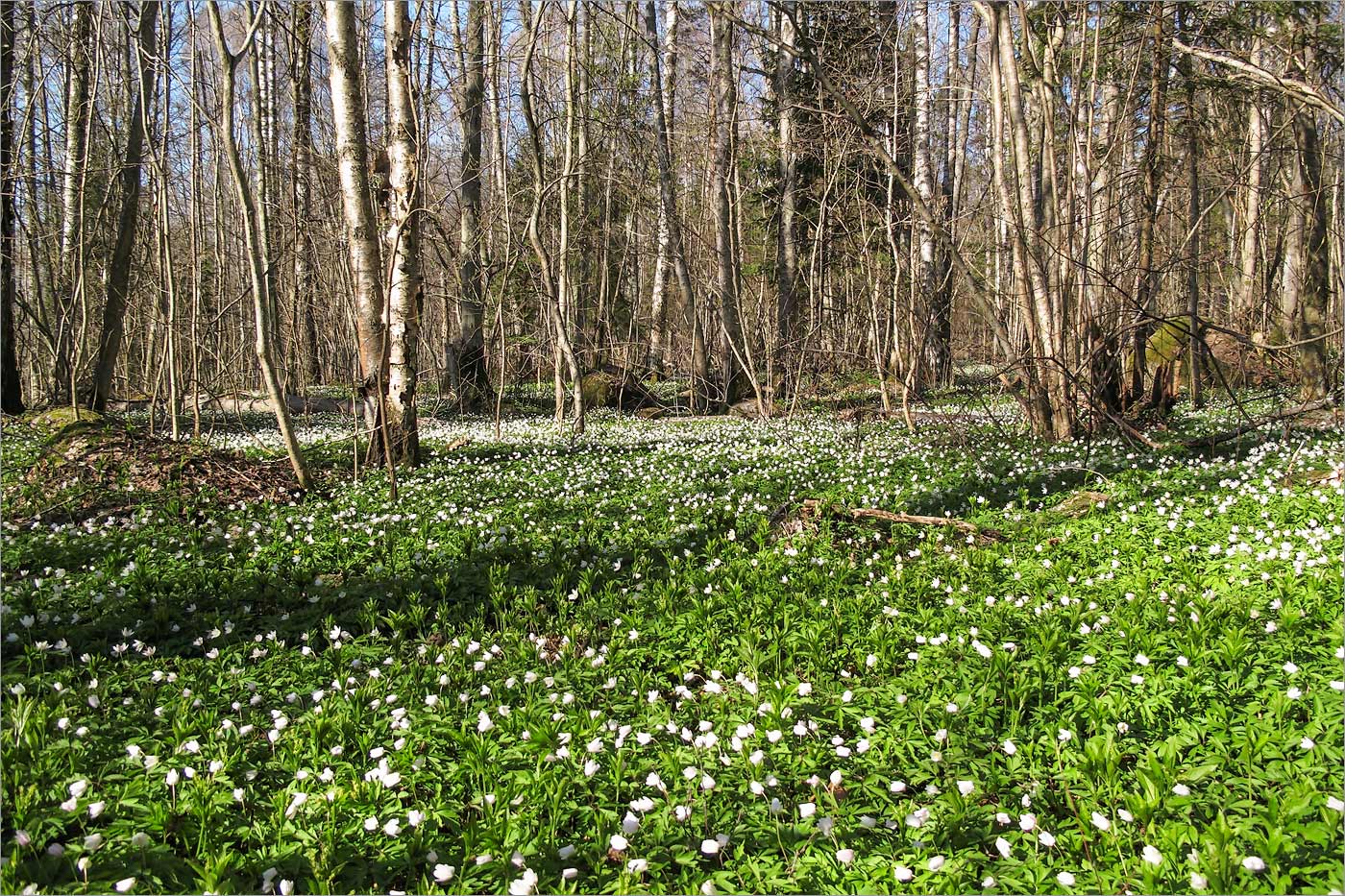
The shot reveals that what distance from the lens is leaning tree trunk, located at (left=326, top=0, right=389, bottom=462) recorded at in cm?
759

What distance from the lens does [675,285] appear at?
24.0 m

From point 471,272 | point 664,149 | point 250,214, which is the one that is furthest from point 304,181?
A: point 250,214

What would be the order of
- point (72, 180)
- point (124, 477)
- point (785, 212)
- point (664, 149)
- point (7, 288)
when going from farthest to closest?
point (785, 212), point (664, 149), point (72, 180), point (7, 288), point (124, 477)

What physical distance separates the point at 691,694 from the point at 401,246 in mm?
6449

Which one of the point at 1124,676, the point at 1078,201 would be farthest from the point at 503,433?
the point at 1124,676

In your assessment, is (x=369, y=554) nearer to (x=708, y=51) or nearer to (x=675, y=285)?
(x=708, y=51)

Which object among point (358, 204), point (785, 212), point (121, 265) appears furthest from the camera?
point (785, 212)

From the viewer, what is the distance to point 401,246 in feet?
26.3

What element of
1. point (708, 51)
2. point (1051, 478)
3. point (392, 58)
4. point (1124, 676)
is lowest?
point (1124, 676)

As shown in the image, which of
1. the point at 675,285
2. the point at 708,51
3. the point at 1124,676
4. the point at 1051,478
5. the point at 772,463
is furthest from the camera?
the point at 675,285

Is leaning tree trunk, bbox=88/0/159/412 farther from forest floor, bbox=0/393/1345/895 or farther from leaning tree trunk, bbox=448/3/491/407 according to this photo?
forest floor, bbox=0/393/1345/895

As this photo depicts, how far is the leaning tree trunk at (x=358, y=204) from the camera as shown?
7.59m

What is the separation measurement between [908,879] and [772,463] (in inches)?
233

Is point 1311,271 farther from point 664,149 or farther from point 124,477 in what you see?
point 124,477
